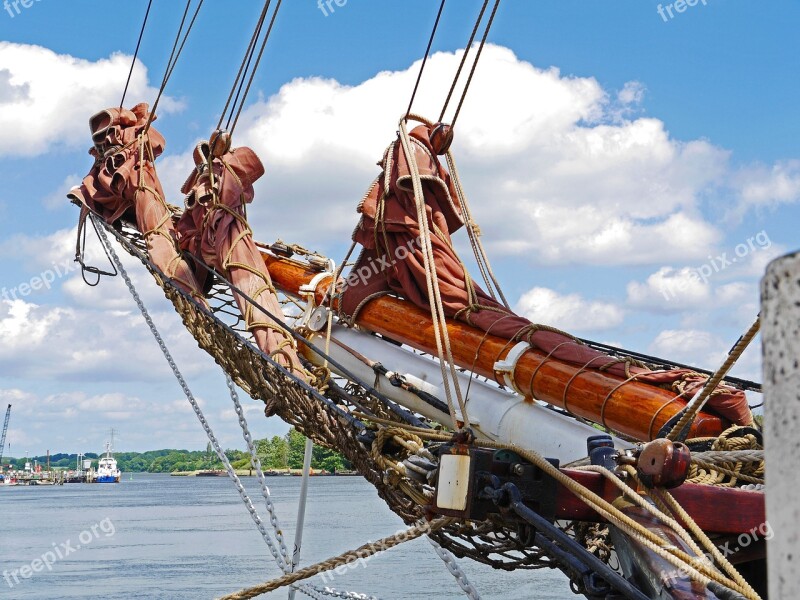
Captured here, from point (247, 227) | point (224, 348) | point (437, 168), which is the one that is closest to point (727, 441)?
point (437, 168)

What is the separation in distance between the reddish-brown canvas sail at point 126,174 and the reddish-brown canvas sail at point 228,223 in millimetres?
723

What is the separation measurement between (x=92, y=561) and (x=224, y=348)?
79.2ft

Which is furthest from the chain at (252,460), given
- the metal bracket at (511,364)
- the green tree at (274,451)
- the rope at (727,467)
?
the green tree at (274,451)

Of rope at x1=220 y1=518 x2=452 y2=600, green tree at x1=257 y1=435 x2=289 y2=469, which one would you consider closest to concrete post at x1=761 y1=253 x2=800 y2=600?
rope at x1=220 y1=518 x2=452 y2=600

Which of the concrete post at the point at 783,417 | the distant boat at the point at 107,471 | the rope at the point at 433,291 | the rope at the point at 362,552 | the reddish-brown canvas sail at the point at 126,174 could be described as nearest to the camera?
the concrete post at the point at 783,417

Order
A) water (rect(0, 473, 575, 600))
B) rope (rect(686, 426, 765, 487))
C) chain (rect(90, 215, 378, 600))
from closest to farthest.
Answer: rope (rect(686, 426, 765, 487)), chain (rect(90, 215, 378, 600)), water (rect(0, 473, 575, 600))

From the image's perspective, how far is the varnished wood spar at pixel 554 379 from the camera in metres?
4.40

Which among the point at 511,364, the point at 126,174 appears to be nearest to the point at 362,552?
the point at 511,364

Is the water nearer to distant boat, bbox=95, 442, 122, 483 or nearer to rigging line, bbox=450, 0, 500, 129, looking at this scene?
rigging line, bbox=450, 0, 500, 129

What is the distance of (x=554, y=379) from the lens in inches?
194

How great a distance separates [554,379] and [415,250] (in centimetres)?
142

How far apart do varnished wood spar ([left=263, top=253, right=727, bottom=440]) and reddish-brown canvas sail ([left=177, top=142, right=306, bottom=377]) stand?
1019 mm

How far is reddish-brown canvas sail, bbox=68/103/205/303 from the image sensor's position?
334 inches

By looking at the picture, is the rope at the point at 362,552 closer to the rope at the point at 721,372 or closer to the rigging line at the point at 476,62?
the rope at the point at 721,372
